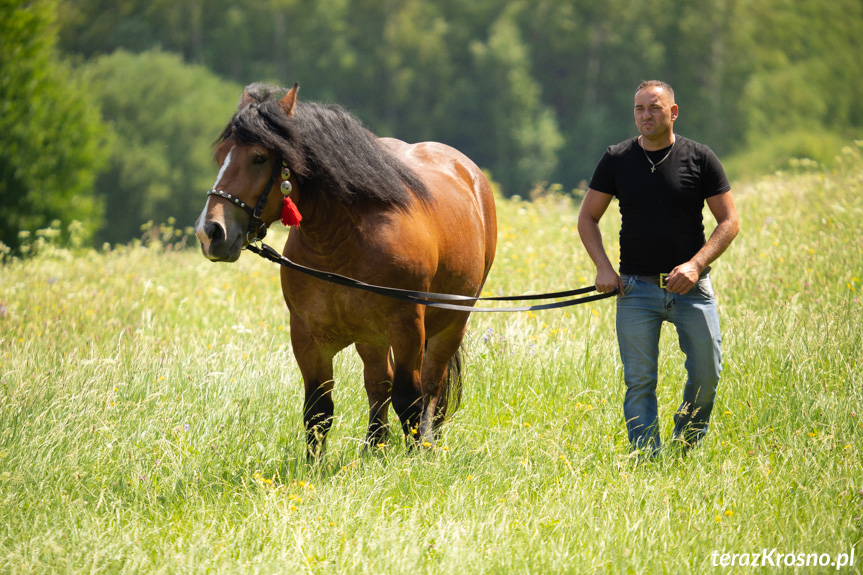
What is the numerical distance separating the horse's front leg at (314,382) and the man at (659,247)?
160 cm

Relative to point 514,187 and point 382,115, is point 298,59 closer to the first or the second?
point 382,115

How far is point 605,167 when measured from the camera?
435 cm

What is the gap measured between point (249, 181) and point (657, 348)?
7.57 ft

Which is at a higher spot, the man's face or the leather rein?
the man's face

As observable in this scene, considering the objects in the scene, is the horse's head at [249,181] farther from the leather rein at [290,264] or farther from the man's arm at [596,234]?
the man's arm at [596,234]

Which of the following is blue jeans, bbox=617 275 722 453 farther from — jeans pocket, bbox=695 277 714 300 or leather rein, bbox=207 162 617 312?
leather rein, bbox=207 162 617 312

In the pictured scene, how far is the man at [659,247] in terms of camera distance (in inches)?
164

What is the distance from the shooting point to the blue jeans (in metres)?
4.20

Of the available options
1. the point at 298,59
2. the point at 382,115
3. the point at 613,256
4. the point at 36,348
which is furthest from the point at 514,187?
the point at 36,348

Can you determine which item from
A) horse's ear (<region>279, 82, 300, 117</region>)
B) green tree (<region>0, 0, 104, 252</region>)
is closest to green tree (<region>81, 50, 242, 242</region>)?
green tree (<region>0, 0, 104, 252</region>)

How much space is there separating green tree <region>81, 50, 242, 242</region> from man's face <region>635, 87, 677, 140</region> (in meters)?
38.2

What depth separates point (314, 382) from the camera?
4465 mm

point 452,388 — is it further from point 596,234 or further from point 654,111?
point 654,111

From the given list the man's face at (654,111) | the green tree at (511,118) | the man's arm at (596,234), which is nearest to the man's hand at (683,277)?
the man's arm at (596,234)
